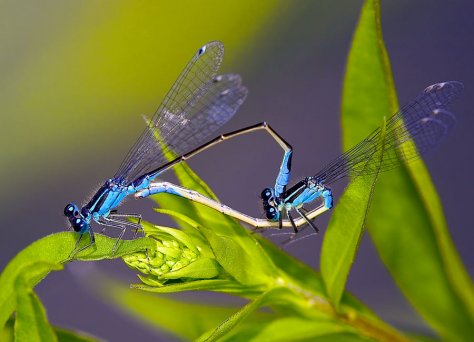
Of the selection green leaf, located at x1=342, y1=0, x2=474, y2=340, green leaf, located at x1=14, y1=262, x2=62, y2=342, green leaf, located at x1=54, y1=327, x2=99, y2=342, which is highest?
green leaf, located at x1=14, y1=262, x2=62, y2=342

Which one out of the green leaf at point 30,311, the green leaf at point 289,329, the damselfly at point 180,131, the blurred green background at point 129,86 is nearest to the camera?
the green leaf at point 30,311

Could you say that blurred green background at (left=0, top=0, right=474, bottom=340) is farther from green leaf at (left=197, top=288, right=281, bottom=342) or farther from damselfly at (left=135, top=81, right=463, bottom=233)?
green leaf at (left=197, top=288, right=281, bottom=342)

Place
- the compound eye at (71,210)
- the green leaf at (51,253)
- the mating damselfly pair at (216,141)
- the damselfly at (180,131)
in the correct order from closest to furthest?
the green leaf at (51,253) → the mating damselfly pair at (216,141) → the compound eye at (71,210) → the damselfly at (180,131)

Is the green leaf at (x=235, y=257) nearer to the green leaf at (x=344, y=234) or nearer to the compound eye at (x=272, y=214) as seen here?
the green leaf at (x=344, y=234)

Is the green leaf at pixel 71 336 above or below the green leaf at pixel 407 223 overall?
above

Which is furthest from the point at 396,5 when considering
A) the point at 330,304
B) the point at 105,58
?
the point at 330,304

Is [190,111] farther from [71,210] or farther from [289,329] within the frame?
[289,329]

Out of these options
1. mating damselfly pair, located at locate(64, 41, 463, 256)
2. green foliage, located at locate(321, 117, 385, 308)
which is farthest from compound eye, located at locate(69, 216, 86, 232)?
green foliage, located at locate(321, 117, 385, 308)

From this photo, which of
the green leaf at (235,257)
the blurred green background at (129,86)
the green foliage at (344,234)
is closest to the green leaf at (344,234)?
the green foliage at (344,234)
